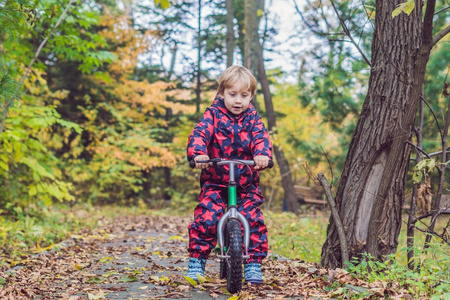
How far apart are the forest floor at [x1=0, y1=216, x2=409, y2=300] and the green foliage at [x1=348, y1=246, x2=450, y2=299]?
116 millimetres

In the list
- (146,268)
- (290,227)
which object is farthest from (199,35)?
(146,268)

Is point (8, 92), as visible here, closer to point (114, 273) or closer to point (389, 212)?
point (114, 273)

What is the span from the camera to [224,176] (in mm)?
3803

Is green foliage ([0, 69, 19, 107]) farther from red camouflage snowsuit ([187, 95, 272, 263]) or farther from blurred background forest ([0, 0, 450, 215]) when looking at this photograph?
blurred background forest ([0, 0, 450, 215])

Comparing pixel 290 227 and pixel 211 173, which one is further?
pixel 290 227

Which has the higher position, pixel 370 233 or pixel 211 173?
pixel 211 173

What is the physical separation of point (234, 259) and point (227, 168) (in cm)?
86

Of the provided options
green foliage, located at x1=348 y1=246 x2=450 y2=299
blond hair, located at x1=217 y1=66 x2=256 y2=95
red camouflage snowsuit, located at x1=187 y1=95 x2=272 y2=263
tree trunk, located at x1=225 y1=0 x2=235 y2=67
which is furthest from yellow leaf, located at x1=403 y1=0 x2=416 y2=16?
tree trunk, located at x1=225 y1=0 x2=235 y2=67

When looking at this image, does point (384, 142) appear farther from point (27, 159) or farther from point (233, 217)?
point (27, 159)

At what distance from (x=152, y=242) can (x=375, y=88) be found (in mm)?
4401

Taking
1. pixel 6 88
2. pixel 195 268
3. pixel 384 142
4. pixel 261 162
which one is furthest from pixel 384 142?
pixel 6 88

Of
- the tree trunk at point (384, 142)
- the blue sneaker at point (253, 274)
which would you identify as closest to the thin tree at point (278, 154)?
the tree trunk at point (384, 142)

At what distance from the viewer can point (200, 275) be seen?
149 inches

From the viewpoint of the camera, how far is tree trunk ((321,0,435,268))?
3855 mm
